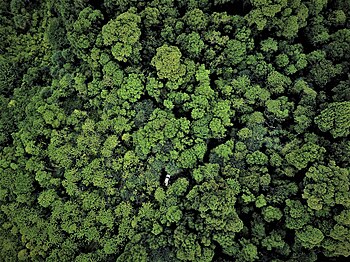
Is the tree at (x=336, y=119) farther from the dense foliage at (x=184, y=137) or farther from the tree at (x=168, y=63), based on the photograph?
the tree at (x=168, y=63)

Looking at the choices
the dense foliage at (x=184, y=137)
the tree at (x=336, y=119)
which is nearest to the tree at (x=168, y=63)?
the dense foliage at (x=184, y=137)

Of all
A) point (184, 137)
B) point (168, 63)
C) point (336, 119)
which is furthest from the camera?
point (184, 137)

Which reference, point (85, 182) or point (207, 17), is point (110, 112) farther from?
point (207, 17)

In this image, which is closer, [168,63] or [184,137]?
[168,63]

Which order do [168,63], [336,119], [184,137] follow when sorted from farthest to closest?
[184,137] < [168,63] < [336,119]

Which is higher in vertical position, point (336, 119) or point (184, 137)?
point (336, 119)

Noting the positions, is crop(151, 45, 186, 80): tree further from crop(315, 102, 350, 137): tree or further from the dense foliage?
crop(315, 102, 350, 137): tree

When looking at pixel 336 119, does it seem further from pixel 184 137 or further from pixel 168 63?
pixel 168 63

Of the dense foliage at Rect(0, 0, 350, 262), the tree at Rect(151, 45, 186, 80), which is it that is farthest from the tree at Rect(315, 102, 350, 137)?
the tree at Rect(151, 45, 186, 80)

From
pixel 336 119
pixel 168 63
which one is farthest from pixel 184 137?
pixel 336 119
